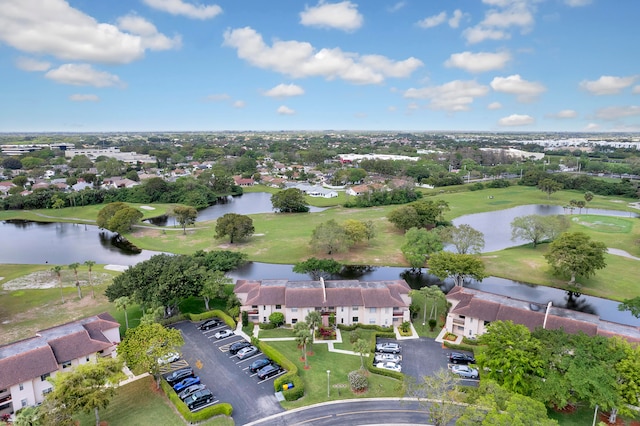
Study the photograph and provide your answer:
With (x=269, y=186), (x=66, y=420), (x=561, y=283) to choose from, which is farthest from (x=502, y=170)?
(x=66, y=420)

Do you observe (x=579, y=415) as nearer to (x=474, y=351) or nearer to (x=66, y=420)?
(x=474, y=351)

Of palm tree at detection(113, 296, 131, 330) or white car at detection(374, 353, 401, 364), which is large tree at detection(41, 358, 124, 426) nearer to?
palm tree at detection(113, 296, 131, 330)

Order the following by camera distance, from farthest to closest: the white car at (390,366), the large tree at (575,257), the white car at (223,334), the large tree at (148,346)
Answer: the large tree at (575,257)
the white car at (223,334)
the white car at (390,366)
the large tree at (148,346)

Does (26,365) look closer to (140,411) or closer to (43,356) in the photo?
(43,356)

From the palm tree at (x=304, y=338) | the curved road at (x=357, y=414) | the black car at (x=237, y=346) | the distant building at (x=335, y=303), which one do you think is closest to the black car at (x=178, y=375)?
the black car at (x=237, y=346)

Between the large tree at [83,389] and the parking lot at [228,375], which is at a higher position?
the large tree at [83,389]

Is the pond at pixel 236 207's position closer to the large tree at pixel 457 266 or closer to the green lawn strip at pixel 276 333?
the large tree at pixel 457 266
